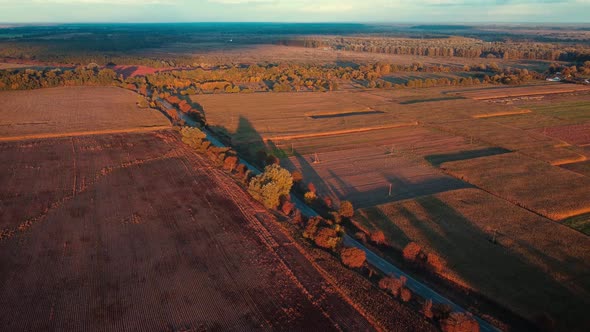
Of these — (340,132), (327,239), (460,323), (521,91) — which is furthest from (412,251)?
(521,91)

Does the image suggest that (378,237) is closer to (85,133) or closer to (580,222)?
(580,222)

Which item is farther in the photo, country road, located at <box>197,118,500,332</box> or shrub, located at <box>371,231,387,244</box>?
shrub, located at <box>371,231,387,244</box>

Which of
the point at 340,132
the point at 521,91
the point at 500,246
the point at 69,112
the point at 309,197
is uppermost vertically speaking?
the point at 521,91

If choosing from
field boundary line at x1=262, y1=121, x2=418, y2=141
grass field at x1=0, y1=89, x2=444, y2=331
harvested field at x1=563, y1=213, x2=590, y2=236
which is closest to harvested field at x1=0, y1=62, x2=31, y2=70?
grass field at x1=0, y1=89, x2=444, y2=331

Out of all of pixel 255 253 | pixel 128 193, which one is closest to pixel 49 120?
pixel 128 193

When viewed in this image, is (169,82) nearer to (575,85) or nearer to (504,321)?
(504,321)

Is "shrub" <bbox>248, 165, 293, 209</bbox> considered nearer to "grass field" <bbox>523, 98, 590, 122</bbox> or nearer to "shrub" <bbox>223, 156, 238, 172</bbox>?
"shrub" <bbox>223, 156, 238, 172</bbox>

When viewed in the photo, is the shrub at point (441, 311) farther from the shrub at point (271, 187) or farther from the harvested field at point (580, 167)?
the harvested field at point (580, 167)
